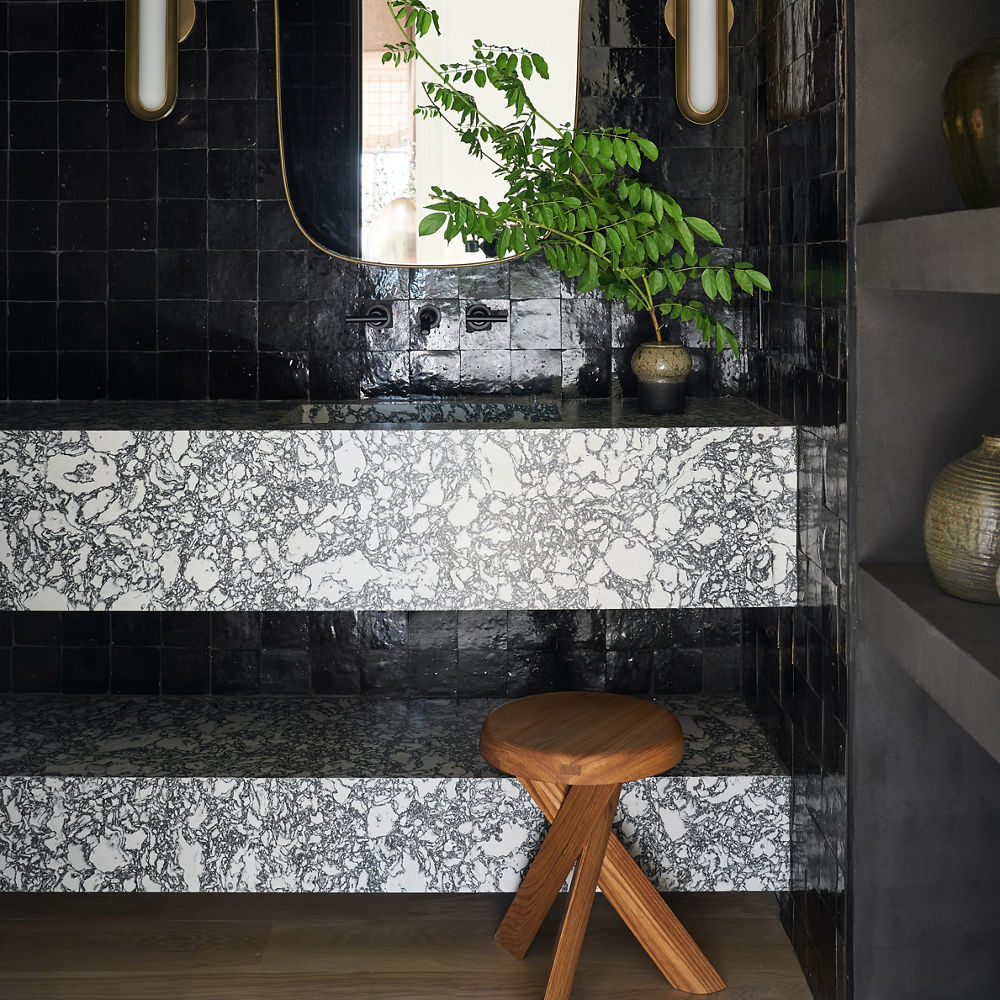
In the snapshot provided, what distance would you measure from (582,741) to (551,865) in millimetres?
269

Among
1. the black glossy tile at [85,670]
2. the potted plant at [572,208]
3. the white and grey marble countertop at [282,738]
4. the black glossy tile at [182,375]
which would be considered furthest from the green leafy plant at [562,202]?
the black glossy tile at [85,670]

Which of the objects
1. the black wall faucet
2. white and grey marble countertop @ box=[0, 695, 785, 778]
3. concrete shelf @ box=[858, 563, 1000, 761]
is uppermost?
the black wall faucet

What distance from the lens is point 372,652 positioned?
8.91ft

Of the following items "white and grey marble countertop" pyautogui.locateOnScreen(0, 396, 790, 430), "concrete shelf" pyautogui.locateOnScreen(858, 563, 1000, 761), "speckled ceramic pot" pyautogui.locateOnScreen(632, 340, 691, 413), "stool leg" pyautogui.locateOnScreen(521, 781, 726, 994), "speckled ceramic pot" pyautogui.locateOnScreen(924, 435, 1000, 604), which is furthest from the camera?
"speckled ceramic pot" pyautogui.locateOnScreen(632, 340, 691, 413)

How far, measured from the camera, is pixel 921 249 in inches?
57.7

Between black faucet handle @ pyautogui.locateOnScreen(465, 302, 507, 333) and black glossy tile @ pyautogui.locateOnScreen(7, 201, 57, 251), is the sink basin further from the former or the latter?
black glossy tile @ pyautogui.locateOnScreen(7, 201, 57, 251)

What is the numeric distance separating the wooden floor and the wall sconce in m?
1.73

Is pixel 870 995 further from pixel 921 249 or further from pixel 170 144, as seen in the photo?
pixel 170 144

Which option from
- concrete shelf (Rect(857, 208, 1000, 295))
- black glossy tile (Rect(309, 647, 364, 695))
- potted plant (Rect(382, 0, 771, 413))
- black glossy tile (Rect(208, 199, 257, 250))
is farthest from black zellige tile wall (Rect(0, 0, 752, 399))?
concrete shelf (Rect(857, 208, 1000, 295))

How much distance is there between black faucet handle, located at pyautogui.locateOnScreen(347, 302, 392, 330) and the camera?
260 cm

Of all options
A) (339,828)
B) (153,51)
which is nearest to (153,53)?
(153,51)

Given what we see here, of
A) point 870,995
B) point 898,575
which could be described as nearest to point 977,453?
point 898,575

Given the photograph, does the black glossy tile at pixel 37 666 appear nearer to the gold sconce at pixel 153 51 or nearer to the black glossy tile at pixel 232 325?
the black glossy tile at pixel 232 325

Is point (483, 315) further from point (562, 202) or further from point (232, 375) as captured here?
point (232, 375)
